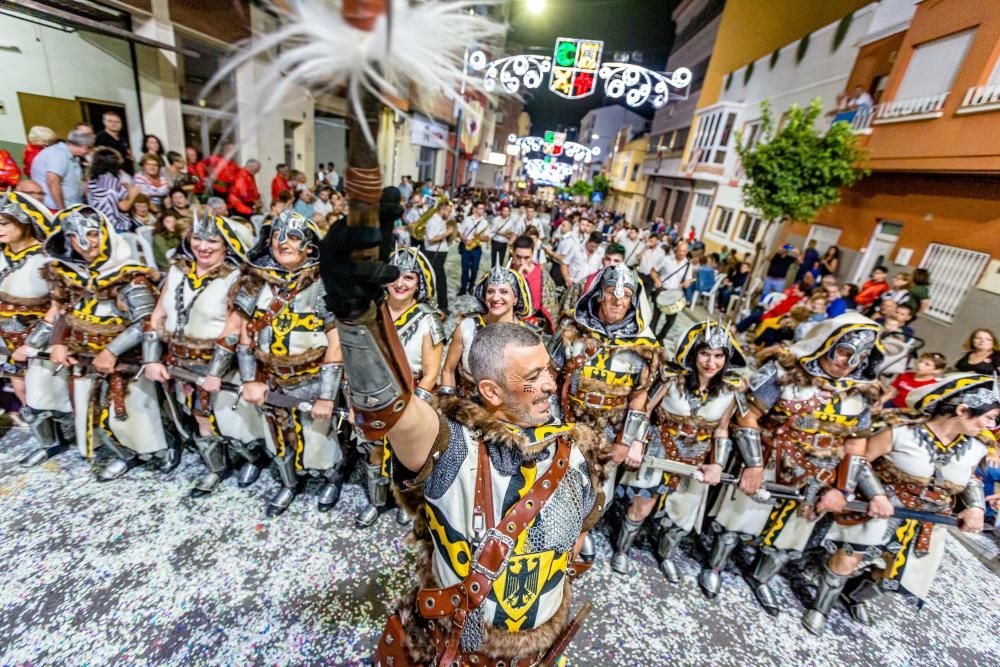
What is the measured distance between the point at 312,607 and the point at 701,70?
105 ft

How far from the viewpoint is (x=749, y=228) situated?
17.5m

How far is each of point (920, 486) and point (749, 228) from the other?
17.2 meters

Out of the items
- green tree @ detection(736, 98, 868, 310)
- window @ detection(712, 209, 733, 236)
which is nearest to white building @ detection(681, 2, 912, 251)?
window @ detection(712, 209, 733, 236)

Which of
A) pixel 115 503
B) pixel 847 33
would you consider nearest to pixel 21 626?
pixel 115 503

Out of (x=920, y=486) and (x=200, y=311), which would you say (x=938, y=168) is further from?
(x=200, y=311)

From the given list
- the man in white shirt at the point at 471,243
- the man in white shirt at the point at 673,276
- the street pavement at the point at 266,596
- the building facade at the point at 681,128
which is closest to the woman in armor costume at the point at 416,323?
the street pavement at the point at 266,596

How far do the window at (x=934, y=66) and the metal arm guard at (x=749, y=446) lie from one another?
11.9 m

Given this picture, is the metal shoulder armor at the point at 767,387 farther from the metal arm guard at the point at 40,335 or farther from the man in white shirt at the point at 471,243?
the man in white shirt at the point at 471,243

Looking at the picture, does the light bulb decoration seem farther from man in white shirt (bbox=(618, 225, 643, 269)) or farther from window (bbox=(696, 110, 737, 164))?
Answer: window (bbox=(696, 110, 737, 164))

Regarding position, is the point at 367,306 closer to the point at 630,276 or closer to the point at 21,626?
the point at 630,276

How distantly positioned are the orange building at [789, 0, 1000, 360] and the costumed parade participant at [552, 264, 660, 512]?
9.30 meters

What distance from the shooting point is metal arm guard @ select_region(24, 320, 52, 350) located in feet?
10.7

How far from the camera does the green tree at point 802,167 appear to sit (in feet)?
27.9

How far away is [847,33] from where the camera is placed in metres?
13.4
